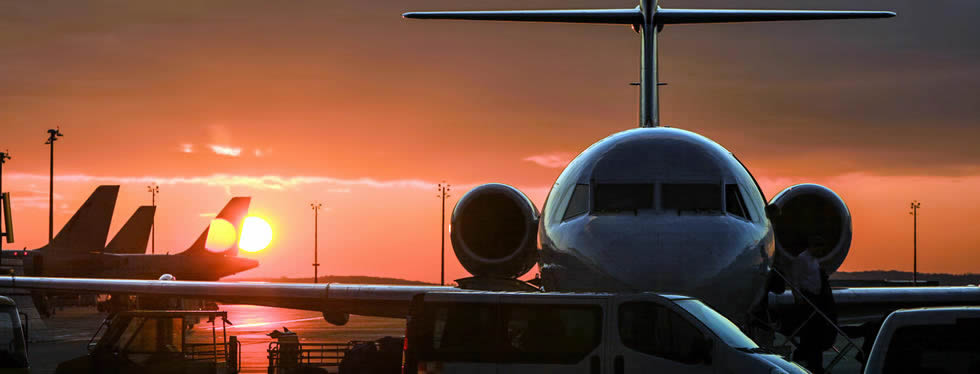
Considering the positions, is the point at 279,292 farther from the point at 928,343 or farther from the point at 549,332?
the point at 928,343

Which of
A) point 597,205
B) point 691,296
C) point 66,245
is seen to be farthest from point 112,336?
point 66,245

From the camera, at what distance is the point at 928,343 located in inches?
317

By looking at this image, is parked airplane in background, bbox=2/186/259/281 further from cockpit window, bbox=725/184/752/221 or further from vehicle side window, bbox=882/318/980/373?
vehicle side window, bbox=882/318/980/373

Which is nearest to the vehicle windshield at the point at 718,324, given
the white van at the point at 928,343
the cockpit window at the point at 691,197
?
the white van at the point at 928,343

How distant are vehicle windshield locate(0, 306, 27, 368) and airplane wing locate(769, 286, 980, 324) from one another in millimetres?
11111

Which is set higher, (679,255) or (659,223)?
(659,223)

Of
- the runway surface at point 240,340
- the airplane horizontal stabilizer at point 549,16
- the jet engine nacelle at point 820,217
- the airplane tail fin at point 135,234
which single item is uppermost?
the airplane horizontal stabilizer at point 549,16

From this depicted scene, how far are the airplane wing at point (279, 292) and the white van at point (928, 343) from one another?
11436 mm

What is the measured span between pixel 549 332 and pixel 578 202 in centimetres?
341

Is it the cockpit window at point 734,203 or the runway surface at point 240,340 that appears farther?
the runway surface at point 240,340

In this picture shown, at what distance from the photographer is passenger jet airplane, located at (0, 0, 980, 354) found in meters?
11.4

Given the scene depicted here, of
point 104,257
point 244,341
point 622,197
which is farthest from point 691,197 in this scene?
point 104,257

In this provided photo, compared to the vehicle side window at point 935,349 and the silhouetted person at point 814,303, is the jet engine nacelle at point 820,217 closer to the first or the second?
the silhouetted person at point 814,303

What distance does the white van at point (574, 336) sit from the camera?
946 centimetres
